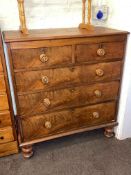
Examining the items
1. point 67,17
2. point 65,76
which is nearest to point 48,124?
point 65,76

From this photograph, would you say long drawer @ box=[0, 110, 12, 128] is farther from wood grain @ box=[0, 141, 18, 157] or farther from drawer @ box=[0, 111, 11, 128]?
wood grain @ box=[0, 141, 18, 157]

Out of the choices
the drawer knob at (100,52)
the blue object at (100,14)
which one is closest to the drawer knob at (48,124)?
the drawer knob at (100,52)

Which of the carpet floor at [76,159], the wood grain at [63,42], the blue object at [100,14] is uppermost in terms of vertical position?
the blue object at [100,14]

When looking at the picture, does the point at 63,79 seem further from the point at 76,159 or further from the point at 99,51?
the point at 76,159

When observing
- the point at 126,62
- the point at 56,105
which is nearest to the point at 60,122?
the point at 56,105

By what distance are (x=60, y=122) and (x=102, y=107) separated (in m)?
0.40

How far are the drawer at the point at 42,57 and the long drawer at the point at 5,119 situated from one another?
38cm

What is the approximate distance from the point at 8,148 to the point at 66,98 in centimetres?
64

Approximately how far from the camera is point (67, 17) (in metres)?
1.76

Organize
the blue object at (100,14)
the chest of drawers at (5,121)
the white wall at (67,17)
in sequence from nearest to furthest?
1. the chest of drawers at (5,121)
2. the white wall at (67,17)
3. the blue object at (100,14)

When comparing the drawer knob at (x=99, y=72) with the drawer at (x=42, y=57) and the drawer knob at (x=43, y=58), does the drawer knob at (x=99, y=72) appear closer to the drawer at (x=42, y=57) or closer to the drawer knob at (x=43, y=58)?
the drawer at (x=42, y=57)

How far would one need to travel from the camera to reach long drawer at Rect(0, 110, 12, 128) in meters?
1.43

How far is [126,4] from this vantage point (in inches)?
57.2

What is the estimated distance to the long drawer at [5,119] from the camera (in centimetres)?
143
